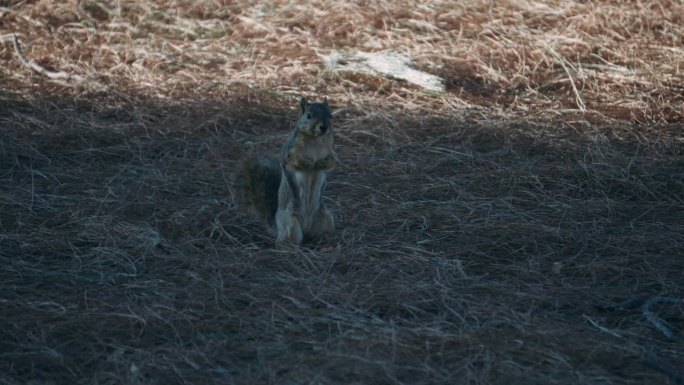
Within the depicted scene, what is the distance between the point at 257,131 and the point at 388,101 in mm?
1117

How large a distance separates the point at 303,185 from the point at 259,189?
0.35 meters

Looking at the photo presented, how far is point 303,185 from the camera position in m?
4.88

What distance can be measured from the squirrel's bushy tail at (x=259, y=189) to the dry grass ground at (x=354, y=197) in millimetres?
141

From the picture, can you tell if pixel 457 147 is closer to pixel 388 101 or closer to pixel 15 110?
pixel 388 101

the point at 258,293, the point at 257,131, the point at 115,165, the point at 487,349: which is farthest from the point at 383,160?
the point at 487,349

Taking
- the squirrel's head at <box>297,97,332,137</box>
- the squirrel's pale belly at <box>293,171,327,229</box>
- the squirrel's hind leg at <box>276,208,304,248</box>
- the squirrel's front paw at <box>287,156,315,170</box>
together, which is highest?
the squirrel's head at <box>297,97,332,137</box>

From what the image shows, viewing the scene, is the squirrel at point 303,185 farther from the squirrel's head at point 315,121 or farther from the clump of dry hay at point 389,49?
the clump of dry hay at point 389,49

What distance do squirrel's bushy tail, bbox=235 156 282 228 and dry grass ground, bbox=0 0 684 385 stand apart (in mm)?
141

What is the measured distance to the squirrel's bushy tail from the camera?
5.08 metres

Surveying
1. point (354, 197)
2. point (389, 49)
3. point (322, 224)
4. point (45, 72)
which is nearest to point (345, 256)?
point (322, 224)

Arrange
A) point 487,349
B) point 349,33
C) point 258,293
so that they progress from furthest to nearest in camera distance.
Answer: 1. point 349,33
2. point 258,293
3. point 487,349

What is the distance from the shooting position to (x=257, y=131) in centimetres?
671

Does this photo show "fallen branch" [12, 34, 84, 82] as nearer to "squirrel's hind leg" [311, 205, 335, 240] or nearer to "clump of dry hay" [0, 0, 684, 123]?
"clump of dry hay" [0, 0, 684, 123]

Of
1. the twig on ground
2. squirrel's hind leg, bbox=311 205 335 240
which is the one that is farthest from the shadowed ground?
the twig on ground
